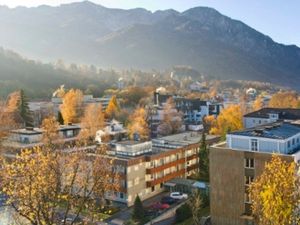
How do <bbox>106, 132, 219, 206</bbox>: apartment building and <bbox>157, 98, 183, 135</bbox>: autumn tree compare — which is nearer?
<bbox>106, 132, 219, 206</bbox>: apartment building

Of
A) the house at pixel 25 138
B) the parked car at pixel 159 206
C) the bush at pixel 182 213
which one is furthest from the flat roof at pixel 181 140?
the bush at pixel 182 213

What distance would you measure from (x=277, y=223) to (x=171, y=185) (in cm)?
2638

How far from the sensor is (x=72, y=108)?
7569cm

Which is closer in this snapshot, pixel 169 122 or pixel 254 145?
pixel 254 145

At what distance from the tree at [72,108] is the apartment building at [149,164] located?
2583cm

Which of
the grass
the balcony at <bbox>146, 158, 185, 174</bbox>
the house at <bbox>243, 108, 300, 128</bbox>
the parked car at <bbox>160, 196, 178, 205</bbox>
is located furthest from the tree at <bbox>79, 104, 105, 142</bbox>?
the grass

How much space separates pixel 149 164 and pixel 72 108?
3531 centimetres

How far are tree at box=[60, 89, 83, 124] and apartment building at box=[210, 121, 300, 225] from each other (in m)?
43.5

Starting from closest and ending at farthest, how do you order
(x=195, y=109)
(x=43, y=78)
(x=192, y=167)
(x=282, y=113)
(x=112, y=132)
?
(x=192, y=167) → (x=282, y=113) → (x=112, y=132) → (x=195, y=109) → (x=43, y=78)

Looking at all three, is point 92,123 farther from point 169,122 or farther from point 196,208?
point 196,208

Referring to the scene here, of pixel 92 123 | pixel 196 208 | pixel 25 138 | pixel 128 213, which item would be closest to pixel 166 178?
pixel 128 213

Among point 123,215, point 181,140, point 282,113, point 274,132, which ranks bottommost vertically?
point 123,215

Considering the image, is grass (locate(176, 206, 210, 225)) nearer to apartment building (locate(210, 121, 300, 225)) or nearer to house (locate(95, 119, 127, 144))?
apartment building (locate(210, 121, 300, 225))

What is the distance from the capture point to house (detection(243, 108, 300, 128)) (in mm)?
58213
